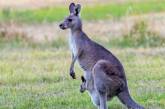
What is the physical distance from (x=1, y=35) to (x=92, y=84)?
988 cm

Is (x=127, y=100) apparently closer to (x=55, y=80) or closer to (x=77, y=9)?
(x=77, y=9)

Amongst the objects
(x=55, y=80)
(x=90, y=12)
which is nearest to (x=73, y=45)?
(x=55, y=80)

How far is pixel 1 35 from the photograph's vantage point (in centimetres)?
1909

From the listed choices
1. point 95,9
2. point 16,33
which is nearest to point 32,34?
point 16,33

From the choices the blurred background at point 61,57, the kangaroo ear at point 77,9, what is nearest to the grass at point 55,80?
the blurred background at point 61,57

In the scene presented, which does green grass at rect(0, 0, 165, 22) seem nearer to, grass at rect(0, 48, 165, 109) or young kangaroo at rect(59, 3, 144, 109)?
grass at rect(0, 48, 165, 109)

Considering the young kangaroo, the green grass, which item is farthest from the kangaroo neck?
the green grass

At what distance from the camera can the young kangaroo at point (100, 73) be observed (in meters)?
9.21

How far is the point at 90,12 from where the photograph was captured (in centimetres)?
2859

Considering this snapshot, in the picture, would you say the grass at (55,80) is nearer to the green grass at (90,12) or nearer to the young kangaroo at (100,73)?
the young kangaroo at (100,73)

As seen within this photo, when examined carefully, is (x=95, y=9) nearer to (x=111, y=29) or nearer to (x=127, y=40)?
(x=111, y=29)

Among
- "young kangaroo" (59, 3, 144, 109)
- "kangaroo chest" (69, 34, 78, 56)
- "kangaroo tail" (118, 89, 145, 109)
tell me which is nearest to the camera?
"young kangaroo" (59, 3, 144, 109)

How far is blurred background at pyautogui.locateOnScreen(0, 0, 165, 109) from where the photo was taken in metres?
10.8

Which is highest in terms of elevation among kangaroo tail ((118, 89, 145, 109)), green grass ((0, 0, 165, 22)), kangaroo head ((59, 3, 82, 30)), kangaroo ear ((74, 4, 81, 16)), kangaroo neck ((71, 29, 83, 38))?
kangaroo ear ((74, 4, 81, 16))
